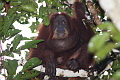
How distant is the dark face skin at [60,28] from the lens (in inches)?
156

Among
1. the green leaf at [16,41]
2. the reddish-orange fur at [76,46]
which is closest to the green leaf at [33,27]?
the reddish-orange fur at [76,46]

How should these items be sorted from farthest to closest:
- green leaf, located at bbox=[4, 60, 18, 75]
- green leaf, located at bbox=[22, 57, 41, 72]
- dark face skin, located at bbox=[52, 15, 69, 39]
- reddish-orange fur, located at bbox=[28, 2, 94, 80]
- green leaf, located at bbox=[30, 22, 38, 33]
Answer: green leaf, located at bbox=[30, 22, 38, 33], dark face skin, located at bbox=[52, 15, 69, 39], reddish-orange fur, located at bbox=[28, 2, 94, 80], green leaf, located at bbox=[22, 57, 41, 72], green leaf, located at bbox=[4, 60, 18, 75]

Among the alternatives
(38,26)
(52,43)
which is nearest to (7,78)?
(52,43)

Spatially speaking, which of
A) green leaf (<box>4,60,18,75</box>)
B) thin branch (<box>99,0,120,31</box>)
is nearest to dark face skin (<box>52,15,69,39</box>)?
green leaf (<box>4,60,18,75</box>)

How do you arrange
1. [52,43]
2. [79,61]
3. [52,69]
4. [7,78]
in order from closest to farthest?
[7,78], [52,69], [79,61], [52,43]

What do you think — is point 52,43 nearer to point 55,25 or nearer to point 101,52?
point 55,25

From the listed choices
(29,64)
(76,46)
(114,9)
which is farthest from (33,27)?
(114,9)

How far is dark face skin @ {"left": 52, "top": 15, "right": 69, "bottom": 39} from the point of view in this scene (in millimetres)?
3972

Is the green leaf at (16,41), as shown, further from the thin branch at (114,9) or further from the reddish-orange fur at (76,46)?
the thin branch at (114,9)

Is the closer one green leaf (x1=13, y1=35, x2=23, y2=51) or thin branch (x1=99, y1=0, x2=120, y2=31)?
thin branch (x1=99, y1=0, x2=120, y2=31)

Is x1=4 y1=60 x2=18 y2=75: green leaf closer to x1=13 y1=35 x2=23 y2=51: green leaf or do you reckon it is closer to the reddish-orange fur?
x1=13 y1=35 x2=23 y2=51: green leaf

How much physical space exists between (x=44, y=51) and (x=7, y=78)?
4.07 feet

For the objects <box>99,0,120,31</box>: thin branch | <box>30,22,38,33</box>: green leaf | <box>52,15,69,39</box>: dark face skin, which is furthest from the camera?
<box>30,22,38,33</box>: green leaf

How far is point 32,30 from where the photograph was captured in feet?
13.9
